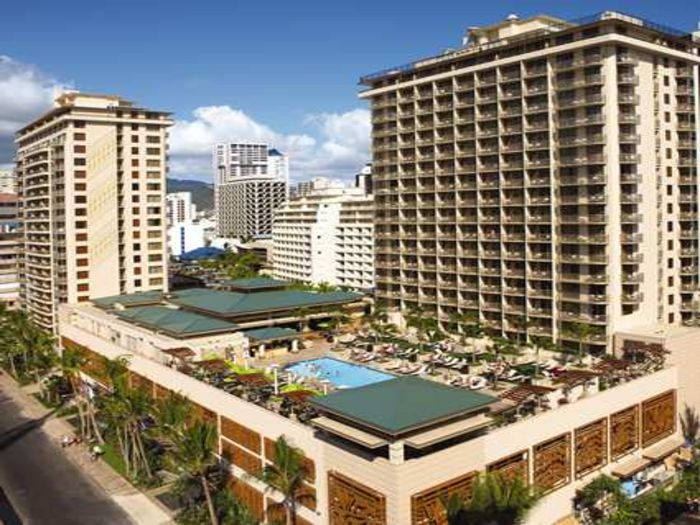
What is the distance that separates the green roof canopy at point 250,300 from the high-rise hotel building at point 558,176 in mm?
14071

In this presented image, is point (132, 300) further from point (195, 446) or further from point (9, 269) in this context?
point (9, 269)

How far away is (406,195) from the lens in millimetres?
96438

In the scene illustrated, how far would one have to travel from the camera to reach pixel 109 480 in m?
52.8

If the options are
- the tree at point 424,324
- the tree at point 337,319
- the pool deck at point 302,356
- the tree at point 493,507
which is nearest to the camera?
the tree at point 493,507

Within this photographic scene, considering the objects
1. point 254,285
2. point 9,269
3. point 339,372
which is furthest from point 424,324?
point 9,269

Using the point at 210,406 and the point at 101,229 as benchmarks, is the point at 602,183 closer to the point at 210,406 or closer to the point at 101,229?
the point at 210,406

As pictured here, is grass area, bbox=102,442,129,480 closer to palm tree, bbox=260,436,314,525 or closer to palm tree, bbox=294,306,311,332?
palm tree, bbox=260,436,314,525

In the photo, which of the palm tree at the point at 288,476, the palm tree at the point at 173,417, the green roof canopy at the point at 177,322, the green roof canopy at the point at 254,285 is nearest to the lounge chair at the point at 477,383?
the green roof canopy at the point at 177,322

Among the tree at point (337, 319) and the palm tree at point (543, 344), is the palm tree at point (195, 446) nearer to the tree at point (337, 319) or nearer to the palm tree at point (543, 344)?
the palm tree at point (543, 344)

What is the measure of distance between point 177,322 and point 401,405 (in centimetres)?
3956

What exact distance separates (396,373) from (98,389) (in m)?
29.7

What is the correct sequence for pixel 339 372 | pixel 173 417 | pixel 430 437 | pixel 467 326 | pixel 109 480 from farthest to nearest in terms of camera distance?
1. pixel 467 326
2. pixel 339 372
3. pixel 109 480
4. pixel 173 417
5. pixel 430 437

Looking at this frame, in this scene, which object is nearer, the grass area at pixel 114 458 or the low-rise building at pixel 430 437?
the low-rise building at pixel 430 437

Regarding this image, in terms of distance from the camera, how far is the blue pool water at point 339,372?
64062 mm
